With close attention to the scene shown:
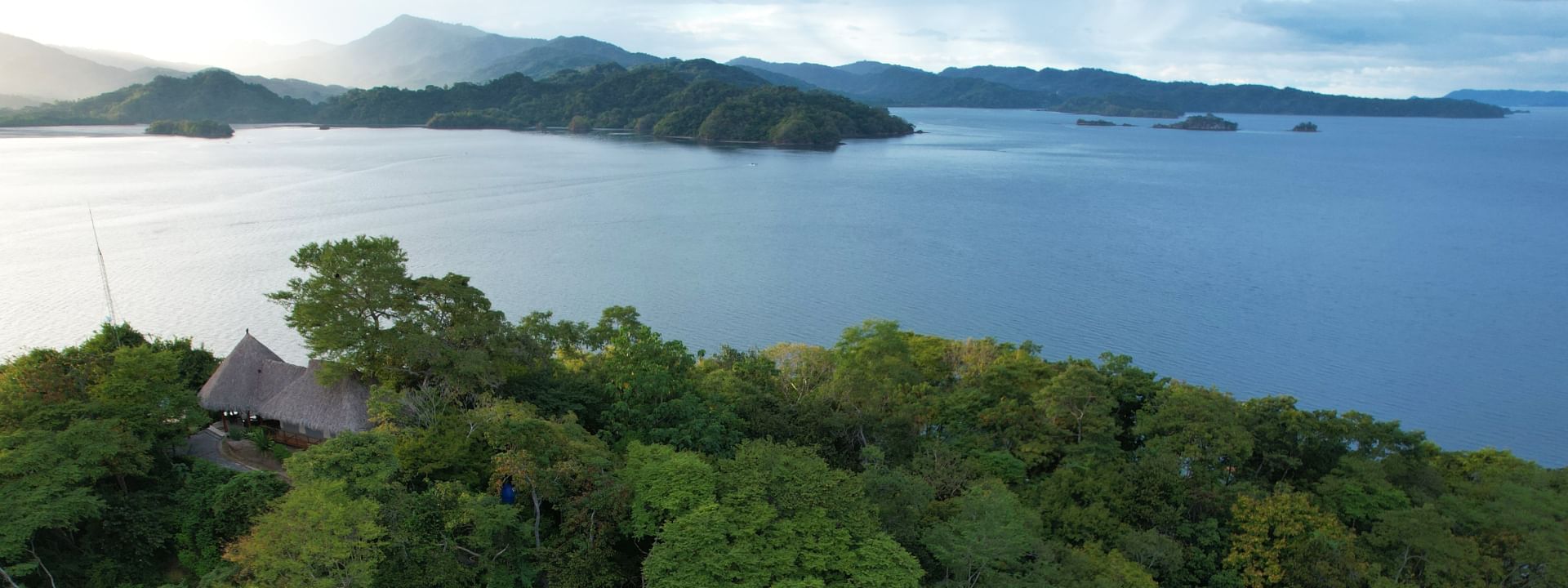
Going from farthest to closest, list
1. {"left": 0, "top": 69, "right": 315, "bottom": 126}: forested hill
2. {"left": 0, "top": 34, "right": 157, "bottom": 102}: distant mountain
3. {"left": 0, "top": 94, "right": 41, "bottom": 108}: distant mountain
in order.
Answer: {"left": 0, "top": 34, "right": 157, "bottom": 102}: distant mountain, {"left": 0, "top": 94, "right": 41, "bottom": 108}: distant mountain, {"left": 0, "top": 69, "right": 315, "bottom": 126}: forested hill

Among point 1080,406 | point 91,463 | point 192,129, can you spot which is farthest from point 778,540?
point 192,129

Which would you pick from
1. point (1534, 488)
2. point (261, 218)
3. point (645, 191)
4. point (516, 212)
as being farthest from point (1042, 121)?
point (1534, 488)

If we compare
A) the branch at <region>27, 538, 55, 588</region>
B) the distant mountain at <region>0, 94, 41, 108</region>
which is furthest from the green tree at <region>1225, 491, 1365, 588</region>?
the distant mountain at <region>0, 94, 41, 108</region>

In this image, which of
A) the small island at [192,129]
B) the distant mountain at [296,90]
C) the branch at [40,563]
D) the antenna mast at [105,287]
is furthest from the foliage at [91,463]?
the distant mountain at [296,90]

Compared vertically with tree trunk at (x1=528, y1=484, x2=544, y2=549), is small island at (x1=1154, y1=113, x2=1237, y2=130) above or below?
above

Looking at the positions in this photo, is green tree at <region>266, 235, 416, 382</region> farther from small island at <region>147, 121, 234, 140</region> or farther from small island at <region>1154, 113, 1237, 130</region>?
small island at <region>1154, 113, 1237, 130</region>

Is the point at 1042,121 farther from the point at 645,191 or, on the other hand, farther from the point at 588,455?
the point at 588,455
